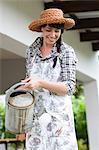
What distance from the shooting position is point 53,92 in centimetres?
134

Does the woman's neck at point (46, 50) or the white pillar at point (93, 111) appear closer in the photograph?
the woman's neck at point (46, 50)

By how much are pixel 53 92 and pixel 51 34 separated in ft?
0.72

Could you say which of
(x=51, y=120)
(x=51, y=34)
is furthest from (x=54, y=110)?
(x=51, y=34)

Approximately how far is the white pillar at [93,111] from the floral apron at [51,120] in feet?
11.3

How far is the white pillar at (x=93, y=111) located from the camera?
15.6 feet

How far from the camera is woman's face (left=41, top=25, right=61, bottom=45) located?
1362 millimetres

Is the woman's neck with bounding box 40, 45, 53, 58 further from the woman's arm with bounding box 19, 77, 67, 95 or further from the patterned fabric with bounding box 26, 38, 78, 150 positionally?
the woman's arm with bounding box 19, 77, 67, 95

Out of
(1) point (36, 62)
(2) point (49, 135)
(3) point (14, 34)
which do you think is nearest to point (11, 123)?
(2) point (49, 135)

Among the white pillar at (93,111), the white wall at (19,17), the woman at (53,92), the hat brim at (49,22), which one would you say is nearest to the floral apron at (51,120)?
the woman at (53,92)

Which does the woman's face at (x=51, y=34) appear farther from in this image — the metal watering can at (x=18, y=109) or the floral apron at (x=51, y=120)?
the metal watering can at (x=18, y=109)

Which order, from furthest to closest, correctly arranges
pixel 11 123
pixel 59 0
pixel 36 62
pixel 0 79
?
pixel 0 79 < pixel 59 0 < pixel 36 62 < pixel 11 123

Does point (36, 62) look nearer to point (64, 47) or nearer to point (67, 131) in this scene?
point (64, 47)

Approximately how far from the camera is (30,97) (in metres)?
1.32

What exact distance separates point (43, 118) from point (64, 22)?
38cm
